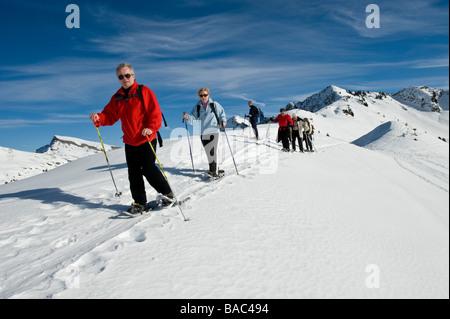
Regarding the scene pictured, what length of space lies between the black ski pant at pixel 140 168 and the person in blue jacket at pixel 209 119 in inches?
88.6

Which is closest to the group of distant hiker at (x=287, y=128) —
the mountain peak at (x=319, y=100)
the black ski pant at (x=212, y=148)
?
the black ski pant at (x=212, y=148)

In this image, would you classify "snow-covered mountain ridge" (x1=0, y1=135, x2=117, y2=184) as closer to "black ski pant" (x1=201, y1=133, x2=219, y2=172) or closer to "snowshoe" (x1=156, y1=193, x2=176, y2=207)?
"black ski pant" (x1=201, y1=133, x2=219, y2=172)

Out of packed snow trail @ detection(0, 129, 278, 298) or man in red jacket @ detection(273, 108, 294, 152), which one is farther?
man in red jacket @ detection(273, 108, 294, 152)

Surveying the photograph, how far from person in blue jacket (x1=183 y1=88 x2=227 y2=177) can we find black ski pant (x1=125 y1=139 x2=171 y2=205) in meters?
2.25

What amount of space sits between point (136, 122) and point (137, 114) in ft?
0.42

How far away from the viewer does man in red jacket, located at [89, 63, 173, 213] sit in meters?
4.05

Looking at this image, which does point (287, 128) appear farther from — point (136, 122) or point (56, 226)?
point (56, 226)

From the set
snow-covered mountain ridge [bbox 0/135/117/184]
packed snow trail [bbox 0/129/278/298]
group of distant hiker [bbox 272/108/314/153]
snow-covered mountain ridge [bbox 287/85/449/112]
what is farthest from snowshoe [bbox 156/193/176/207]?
snow-covered mountain ridge [bbox 287/85/449/112]

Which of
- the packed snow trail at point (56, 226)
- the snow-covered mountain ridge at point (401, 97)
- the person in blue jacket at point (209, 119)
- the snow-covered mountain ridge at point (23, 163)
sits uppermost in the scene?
the snow-covered mountain ridge at point (401, 97)

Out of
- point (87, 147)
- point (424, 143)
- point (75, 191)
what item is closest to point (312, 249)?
point (75, 191)

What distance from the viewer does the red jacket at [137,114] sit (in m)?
4.07

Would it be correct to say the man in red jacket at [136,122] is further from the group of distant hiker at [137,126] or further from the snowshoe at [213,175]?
the snowshoe at [213,175]

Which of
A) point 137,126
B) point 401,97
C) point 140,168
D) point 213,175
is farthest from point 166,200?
point 401,97

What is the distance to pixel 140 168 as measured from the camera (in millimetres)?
4398
